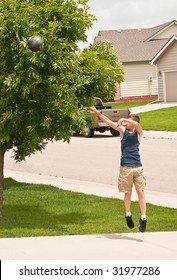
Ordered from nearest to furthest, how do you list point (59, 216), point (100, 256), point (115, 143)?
point (100, 256), point (59, 216), point (115, 143)

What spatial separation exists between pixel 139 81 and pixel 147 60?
219 centimetres

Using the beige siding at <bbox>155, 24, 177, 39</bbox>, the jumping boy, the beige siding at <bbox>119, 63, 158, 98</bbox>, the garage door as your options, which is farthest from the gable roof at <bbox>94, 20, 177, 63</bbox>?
the jumping boy

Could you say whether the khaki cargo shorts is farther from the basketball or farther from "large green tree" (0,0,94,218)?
the basketball

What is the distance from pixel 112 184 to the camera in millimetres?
18219

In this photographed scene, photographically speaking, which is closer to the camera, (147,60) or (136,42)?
(147,60)

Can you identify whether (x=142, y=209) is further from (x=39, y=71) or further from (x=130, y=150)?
(x=39, y=71)

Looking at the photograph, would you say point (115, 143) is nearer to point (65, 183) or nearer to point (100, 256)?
point (65, 183)

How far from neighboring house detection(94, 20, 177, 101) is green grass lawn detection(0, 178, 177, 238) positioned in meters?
42.3

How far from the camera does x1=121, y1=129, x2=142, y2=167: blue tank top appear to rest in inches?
421

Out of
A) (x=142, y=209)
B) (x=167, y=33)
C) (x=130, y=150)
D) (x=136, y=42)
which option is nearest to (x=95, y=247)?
(x=142, y=209)

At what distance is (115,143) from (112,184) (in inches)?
469

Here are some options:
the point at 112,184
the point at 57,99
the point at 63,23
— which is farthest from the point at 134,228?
the point at 112,184

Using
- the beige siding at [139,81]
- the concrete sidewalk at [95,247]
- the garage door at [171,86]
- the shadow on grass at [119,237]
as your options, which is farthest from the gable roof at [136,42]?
the concrete sidewalk at [95,247]

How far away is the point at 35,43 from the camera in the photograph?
1059cm
